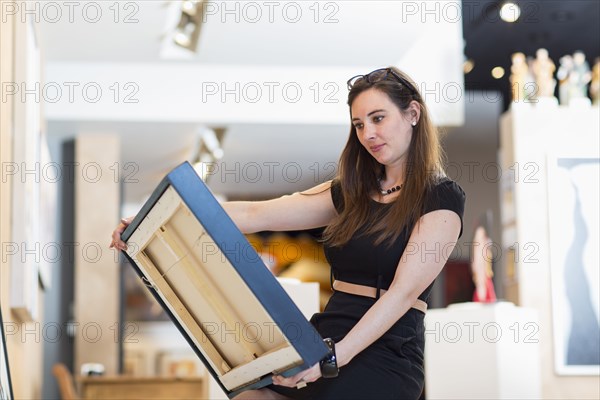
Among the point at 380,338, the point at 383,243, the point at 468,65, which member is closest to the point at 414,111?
the point at 383,243

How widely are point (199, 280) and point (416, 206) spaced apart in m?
0.50

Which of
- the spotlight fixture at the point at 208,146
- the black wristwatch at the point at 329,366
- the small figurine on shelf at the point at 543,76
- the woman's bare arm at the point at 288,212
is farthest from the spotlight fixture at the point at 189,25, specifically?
the black wristwatch at the point at 329,366

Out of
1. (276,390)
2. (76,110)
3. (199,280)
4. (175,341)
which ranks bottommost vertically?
(175,341)

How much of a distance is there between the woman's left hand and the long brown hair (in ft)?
1.07

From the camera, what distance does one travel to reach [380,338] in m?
2.12

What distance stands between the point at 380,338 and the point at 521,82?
5085mm

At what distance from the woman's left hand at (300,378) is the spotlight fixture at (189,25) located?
4616 millimetres

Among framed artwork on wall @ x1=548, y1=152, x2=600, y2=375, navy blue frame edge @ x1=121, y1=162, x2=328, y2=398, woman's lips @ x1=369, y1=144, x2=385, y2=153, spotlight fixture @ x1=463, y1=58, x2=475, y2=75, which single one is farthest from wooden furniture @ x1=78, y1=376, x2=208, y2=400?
navy blue frame edge @ x1=121, y1=162, x2=328, y2=398

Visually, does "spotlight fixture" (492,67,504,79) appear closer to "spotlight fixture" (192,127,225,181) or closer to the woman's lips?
"spotlight fixture" (192,127,225,181)

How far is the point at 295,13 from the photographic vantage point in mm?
6457

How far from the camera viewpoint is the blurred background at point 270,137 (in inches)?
208

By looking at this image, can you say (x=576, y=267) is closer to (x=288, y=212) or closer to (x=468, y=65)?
(x=468, y=65)

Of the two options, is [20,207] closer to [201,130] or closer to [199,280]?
[199,280]

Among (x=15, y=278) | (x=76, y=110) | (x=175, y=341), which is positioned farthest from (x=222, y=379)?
(x=175, y=341)
